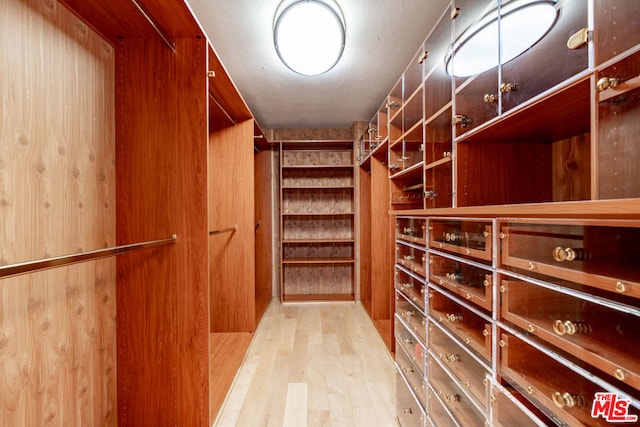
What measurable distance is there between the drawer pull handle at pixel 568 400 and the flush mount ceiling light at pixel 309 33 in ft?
6.65

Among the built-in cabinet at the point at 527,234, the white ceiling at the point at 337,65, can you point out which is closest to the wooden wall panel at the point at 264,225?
the white ceiling at the point at 337,65

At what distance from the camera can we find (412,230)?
158 centimetres

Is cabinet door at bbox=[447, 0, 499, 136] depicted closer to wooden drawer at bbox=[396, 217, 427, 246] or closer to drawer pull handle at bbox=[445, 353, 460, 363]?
wooden drawer at bbox=[396, 217, 427, 246]

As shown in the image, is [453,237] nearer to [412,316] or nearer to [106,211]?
[412,316]

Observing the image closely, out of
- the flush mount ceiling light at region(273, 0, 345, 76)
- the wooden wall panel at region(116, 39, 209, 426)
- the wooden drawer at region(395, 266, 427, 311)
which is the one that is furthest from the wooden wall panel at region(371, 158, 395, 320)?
the wooden wall panel at region(116, 39, 209, 426)

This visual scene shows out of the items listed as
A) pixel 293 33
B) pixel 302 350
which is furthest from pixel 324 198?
pixel 293 33

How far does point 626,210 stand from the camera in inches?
19.1

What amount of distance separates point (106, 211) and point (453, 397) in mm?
1681

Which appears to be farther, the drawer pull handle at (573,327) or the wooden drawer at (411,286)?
the wooden drawer at (411,286)

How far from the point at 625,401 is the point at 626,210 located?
320mm

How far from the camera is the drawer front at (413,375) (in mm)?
1367

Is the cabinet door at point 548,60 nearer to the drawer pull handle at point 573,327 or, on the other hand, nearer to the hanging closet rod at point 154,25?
the drawer pull handle at point 573,327

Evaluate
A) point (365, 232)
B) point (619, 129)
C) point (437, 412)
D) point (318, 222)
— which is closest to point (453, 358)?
point (437, 412)

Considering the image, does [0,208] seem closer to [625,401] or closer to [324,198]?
[625,401]
